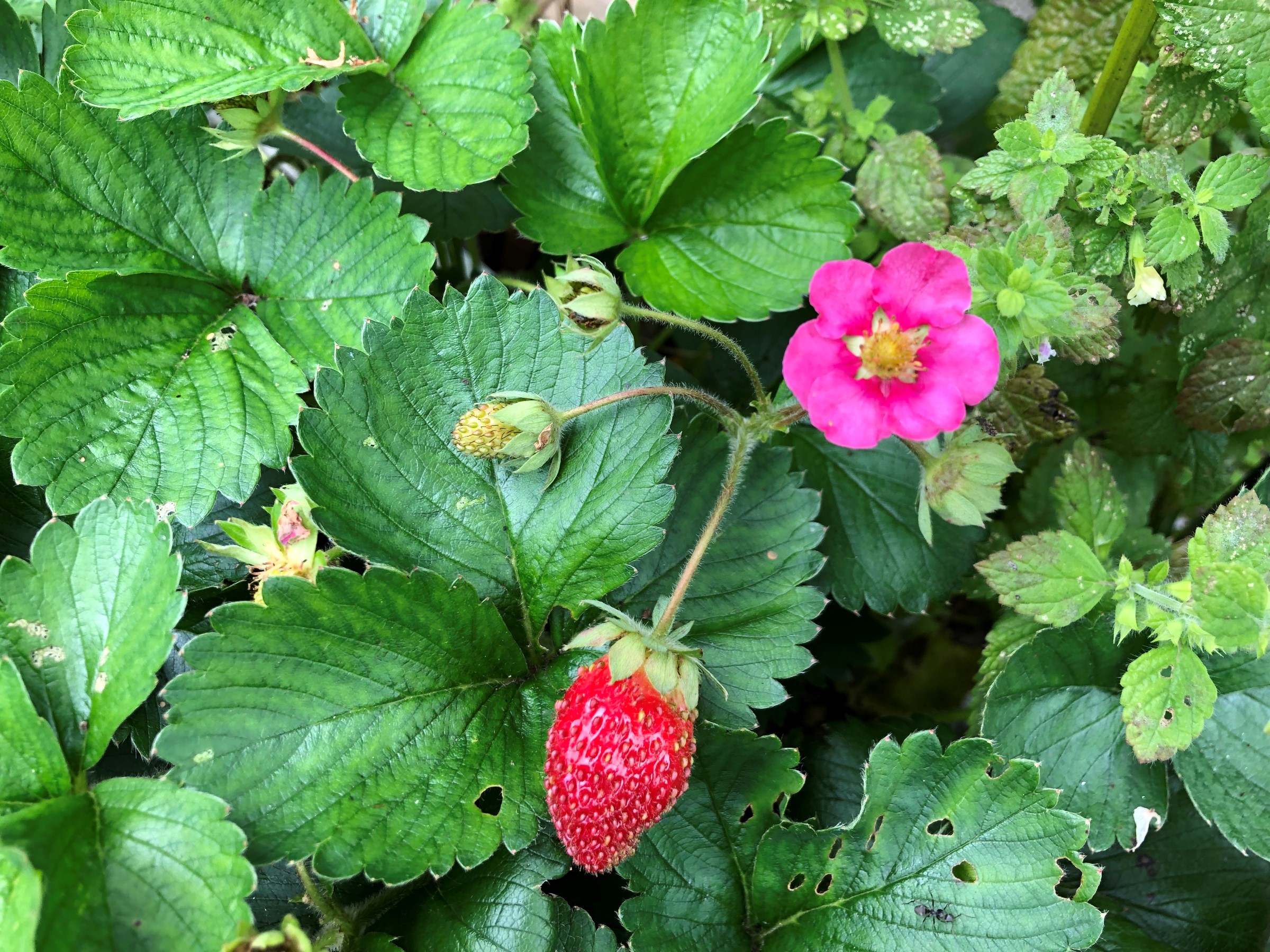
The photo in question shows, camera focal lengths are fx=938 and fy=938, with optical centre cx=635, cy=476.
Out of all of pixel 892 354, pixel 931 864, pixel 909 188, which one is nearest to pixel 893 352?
pixel 892 354

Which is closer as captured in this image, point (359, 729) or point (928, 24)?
point (359, 729)

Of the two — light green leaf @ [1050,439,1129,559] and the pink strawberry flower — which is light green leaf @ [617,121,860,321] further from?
light green leaf @ [1050,439,1129,559]

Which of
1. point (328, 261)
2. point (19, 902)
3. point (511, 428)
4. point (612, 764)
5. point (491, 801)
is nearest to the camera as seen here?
point (19, 902)

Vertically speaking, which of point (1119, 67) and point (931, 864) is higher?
point (1119, 67)

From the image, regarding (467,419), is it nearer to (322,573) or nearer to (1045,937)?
(322,573)

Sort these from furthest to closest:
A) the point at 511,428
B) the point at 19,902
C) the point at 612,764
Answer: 1. the point at 511,428
2. the point at 612,764
3. the point at 19,902

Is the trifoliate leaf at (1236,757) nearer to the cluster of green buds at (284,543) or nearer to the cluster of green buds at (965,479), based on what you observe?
the cluster of green buds at (965,479)

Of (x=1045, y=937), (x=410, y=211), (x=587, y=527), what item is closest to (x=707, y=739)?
(x=587, y=527)

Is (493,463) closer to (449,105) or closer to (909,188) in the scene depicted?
(449,105)
